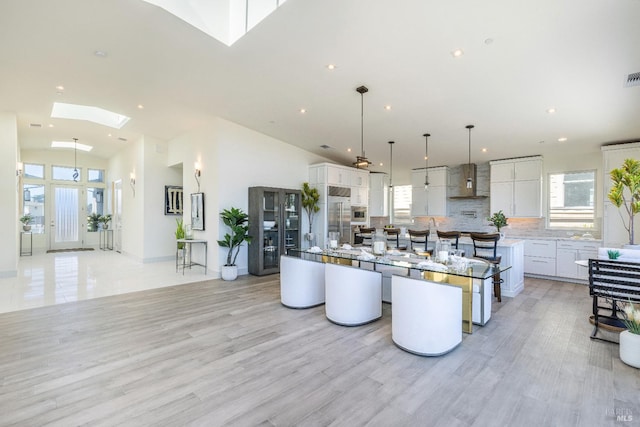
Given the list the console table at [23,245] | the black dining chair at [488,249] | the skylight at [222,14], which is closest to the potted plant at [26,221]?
the console table at [23,245]

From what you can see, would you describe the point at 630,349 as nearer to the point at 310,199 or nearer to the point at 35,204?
the point at 310,199

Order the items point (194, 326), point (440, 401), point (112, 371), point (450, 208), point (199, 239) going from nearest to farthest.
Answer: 1. point (440, 401)
2. point (112, 371)
3. point (194, 326)
4. point (199, 239)
5. point (450, 208)

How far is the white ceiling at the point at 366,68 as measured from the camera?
2.97m

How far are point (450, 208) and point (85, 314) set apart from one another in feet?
25.3

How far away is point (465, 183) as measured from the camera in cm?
739

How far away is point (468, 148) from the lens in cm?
642

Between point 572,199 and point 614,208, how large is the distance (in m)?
0.86

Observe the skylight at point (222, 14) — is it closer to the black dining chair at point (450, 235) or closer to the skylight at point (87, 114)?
the black dining chair at point (450, 235)

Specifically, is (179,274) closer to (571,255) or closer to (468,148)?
(468,148)

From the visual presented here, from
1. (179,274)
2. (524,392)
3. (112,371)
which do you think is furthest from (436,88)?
(179,274)

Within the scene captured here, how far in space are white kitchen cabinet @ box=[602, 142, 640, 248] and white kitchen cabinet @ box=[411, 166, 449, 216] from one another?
2986mm

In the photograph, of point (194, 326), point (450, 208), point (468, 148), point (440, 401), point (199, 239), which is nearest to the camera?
point (440, 401)

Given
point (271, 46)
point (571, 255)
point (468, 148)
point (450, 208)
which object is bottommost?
point (571, 255)

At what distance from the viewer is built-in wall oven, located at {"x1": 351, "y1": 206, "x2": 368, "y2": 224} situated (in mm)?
8121
